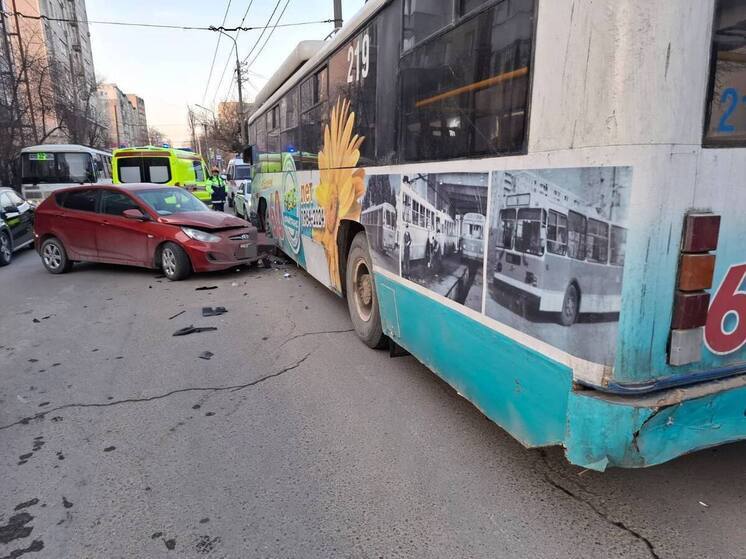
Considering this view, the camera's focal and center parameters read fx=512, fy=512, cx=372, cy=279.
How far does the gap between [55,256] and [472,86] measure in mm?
9843

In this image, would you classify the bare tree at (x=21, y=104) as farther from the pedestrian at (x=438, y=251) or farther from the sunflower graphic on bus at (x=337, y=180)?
the pedestrian at (x=438, y=251)

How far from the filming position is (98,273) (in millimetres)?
10031

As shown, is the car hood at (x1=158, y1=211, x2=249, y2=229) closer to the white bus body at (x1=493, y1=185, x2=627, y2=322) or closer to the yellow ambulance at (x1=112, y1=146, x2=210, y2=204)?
the white bus body at (x1=493, y1=185, x2=627, y2=322)

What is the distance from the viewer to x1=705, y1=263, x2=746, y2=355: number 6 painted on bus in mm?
2297

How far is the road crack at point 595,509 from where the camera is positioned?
2518 mm

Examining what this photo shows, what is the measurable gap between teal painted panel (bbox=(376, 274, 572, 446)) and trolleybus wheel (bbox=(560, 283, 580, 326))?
0.23 m

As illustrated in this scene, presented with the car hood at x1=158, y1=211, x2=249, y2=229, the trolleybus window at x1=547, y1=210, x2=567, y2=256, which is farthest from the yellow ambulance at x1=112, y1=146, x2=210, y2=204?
the trolleybus window at x1=547, y1=210, x2=567, y2=256

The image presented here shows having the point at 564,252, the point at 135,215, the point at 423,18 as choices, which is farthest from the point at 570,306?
the point at 135,215

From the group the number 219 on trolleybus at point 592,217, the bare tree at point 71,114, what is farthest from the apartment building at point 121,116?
the number 219 on trolleybus at point 592,217

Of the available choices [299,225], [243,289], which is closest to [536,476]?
[299,225]

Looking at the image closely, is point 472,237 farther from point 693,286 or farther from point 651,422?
point 651,422

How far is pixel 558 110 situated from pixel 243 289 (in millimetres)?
7016

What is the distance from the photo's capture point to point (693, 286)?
7.20 feet

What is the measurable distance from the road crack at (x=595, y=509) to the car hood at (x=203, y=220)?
7371mm
